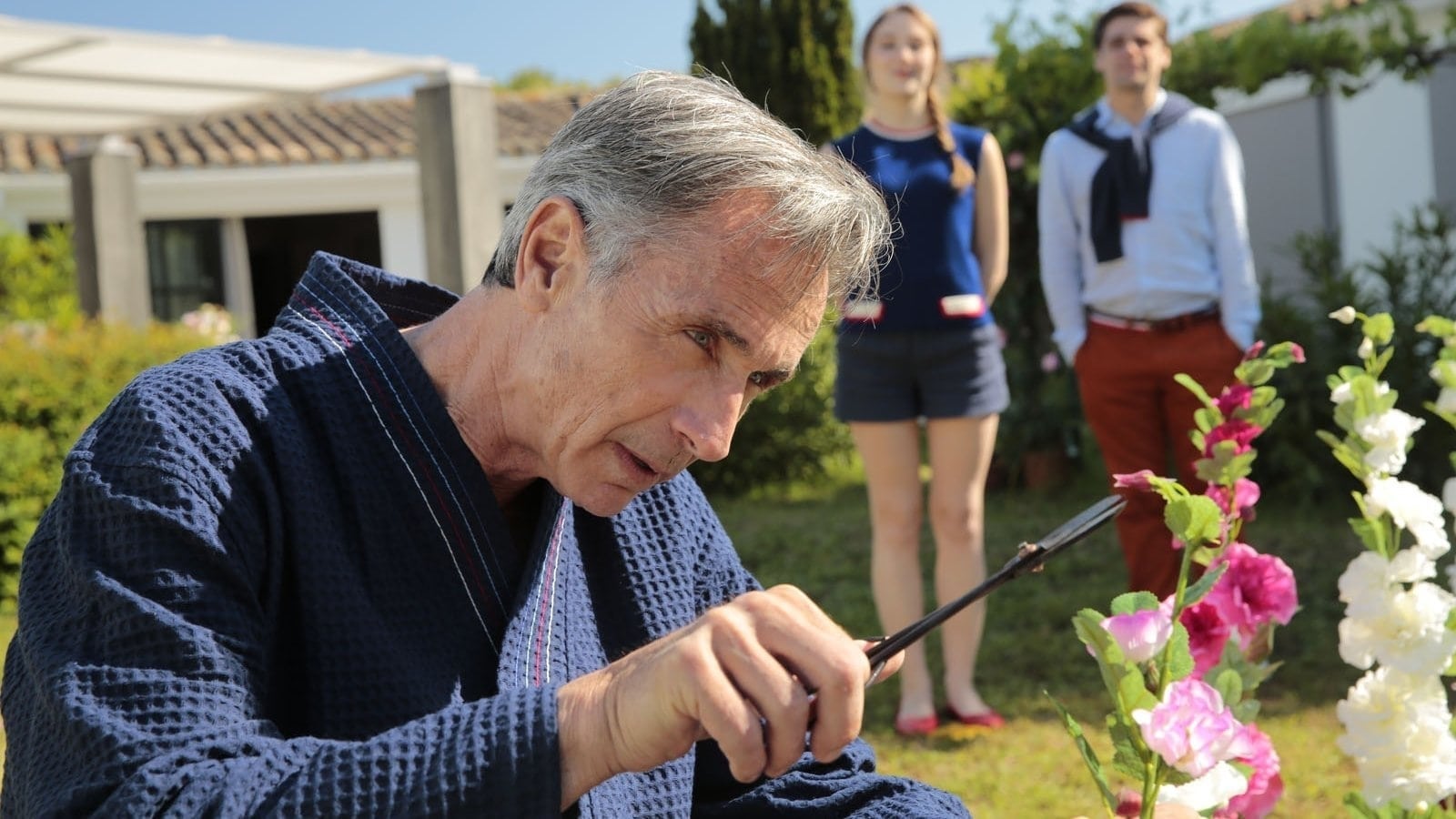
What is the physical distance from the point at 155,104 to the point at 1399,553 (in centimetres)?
1307

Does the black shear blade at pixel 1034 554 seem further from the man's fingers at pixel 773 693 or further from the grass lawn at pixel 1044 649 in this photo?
the grass lawn at pixel 1044 649

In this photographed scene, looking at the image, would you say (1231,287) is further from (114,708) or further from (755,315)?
(114,708)

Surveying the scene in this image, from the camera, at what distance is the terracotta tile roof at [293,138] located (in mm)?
19141

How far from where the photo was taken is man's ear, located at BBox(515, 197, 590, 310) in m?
1.54

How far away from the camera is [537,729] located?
3.93 ft

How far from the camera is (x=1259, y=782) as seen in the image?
152 centimetres

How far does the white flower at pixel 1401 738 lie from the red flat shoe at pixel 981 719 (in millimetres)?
3495

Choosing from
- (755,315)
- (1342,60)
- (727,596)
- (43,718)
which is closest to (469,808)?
(43,718)

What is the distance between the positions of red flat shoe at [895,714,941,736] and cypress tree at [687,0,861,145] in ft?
23.7

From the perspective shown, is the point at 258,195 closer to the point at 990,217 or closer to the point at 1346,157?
the point at 1346,157

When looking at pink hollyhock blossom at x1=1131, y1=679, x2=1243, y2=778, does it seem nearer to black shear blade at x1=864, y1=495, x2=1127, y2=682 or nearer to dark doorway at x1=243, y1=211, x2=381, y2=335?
black shear blade at x1=864, y1=495, x2=1127, y2=682

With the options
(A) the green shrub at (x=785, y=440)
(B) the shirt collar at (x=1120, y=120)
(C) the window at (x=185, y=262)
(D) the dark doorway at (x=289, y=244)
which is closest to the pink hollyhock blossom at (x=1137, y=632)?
(B) the shirt collar at (x=1120, y=120)


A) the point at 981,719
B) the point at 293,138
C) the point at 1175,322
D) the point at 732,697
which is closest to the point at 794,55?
the point at 1175,322

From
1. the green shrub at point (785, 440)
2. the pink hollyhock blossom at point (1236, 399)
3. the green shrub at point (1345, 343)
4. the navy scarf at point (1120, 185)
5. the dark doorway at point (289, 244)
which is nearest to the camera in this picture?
the pink hollyhock blossom at point (1236, 399)
